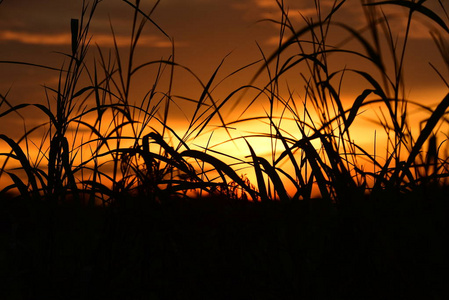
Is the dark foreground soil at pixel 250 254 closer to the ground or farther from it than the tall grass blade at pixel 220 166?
closer to the ground

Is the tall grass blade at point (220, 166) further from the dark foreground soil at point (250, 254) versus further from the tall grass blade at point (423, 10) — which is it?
the tall grass blade at point (423, 10)

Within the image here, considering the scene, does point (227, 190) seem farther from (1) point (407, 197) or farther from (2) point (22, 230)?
(2) point (22, 230)

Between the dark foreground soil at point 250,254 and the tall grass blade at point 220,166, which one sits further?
the tall grass blade at point 220,166

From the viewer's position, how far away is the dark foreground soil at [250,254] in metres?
1.38

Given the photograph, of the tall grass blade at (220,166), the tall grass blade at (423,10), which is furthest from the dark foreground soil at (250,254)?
the tall grass blade at (423,10)

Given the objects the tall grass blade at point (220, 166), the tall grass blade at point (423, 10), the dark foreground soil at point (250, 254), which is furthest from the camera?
the tall grass blade at point (220, 166)

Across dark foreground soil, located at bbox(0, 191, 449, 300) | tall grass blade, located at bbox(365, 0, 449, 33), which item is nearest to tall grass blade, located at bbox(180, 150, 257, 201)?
dark foreground soil, located at bbox(0, 191, 449, 300)

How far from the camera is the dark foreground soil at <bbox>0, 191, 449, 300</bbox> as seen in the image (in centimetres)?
138

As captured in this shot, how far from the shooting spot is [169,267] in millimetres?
1466

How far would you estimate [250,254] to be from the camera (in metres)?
1.50

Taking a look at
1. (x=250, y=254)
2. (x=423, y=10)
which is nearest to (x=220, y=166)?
(x=250, y=254)

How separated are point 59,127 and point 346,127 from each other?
901 millimetres

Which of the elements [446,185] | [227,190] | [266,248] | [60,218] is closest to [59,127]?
[60,218]

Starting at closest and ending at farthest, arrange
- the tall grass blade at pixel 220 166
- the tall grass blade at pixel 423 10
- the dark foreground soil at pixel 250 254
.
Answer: the dark foreground soil at pixel 250 254, the tall grass blade at pixel 423 10, the tall grass blade at pixel 220 166
